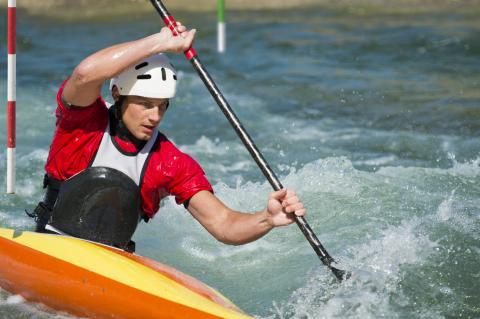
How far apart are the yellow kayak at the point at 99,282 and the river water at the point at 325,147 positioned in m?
0.16

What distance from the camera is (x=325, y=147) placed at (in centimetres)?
825

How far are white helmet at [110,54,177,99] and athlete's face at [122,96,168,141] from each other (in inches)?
1.7

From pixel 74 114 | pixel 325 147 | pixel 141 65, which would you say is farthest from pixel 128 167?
pixel 325 147

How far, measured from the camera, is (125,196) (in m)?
4.30

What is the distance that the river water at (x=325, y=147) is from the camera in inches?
197

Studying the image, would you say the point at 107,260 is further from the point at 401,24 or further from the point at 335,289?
the point at 401,24

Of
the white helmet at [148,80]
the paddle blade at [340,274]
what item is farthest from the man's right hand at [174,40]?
the paddle blade at [340,274]

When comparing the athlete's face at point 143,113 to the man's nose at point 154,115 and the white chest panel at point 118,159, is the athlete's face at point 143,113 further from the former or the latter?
the white chest panel at point 118,159

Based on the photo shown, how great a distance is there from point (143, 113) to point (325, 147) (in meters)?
4.16

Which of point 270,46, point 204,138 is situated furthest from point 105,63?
point 270,46

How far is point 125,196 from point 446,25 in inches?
360

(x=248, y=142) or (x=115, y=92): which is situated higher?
(x=115, y=92)

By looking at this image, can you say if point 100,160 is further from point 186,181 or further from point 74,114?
point 186,181

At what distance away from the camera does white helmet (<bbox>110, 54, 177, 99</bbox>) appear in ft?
13.7
